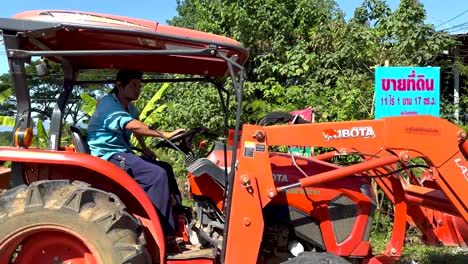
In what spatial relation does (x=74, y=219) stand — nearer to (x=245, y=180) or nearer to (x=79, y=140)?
(x=79, y=140)

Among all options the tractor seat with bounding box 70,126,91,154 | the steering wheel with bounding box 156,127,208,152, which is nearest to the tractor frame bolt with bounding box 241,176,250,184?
the steering wheel with bounding box 156,127,208,152

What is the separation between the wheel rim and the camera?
3424mm

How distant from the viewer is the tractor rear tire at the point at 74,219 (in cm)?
332

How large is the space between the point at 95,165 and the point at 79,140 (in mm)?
608

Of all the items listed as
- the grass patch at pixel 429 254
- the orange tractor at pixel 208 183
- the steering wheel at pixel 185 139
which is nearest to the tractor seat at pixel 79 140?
the orange tractor at pixel 208 183

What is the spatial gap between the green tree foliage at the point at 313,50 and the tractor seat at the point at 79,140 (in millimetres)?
4803

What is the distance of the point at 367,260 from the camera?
3.94 meters

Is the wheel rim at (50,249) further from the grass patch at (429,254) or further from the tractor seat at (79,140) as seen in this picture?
the grass patch at (429,254)

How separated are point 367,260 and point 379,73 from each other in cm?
382

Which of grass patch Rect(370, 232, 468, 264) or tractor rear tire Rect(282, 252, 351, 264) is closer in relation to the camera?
tractor rear tire Rect(282, 252, 351, 264)

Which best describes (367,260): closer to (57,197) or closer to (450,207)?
(450,207)

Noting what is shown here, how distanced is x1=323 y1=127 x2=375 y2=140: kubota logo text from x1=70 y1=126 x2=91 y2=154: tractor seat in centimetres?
184

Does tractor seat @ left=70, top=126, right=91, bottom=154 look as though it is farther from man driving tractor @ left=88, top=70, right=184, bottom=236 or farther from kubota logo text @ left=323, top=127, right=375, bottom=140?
kubota logo text @ left=323, top=127, right=375, bottom=140

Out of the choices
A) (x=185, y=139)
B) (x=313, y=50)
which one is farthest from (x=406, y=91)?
(x=185, y=139)
